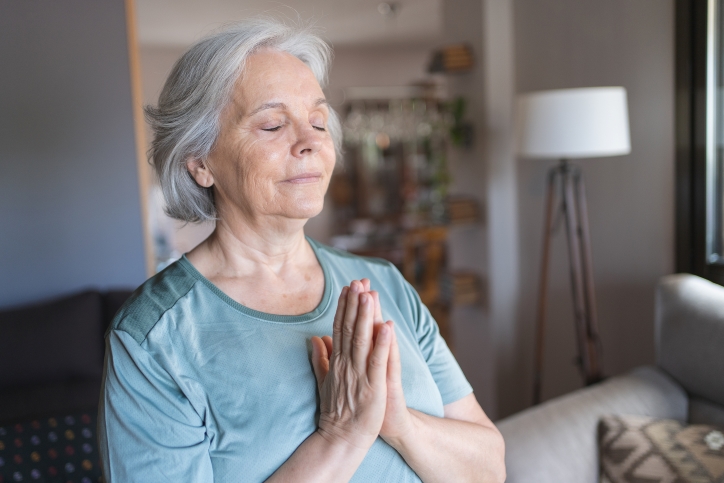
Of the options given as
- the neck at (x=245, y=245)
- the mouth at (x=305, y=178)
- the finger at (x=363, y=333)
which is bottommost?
the finger at (x=363, y=333)

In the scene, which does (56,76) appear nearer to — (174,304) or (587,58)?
(174,304)

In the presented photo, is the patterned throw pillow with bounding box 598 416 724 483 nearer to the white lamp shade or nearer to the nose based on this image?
the white lamp shade

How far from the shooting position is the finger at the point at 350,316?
947mm

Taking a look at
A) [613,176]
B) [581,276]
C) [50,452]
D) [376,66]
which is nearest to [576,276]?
[581,276]

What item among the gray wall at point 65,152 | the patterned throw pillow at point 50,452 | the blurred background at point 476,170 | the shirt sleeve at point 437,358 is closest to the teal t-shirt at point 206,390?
the shirt sleeve at point 437,358

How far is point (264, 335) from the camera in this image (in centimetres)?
103

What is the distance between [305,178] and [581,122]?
155cm

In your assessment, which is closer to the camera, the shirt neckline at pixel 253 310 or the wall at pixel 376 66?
the shirt neckline at pixel 253 310

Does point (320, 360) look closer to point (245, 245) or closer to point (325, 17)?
point (245, 245)

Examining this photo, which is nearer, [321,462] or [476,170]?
[321,462]

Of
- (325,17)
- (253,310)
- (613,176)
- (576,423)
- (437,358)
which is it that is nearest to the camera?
(253,310)

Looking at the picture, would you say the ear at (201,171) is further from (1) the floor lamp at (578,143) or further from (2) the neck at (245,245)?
(1) the floor lamp at (578,143)

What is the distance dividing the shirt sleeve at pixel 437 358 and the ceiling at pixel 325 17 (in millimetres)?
3201

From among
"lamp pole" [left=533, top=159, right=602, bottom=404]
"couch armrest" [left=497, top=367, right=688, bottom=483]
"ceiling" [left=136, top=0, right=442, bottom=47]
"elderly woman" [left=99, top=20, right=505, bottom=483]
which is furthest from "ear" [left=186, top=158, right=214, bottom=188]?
"ceiling" [left=136, top=0, right=442, bottom=47]
